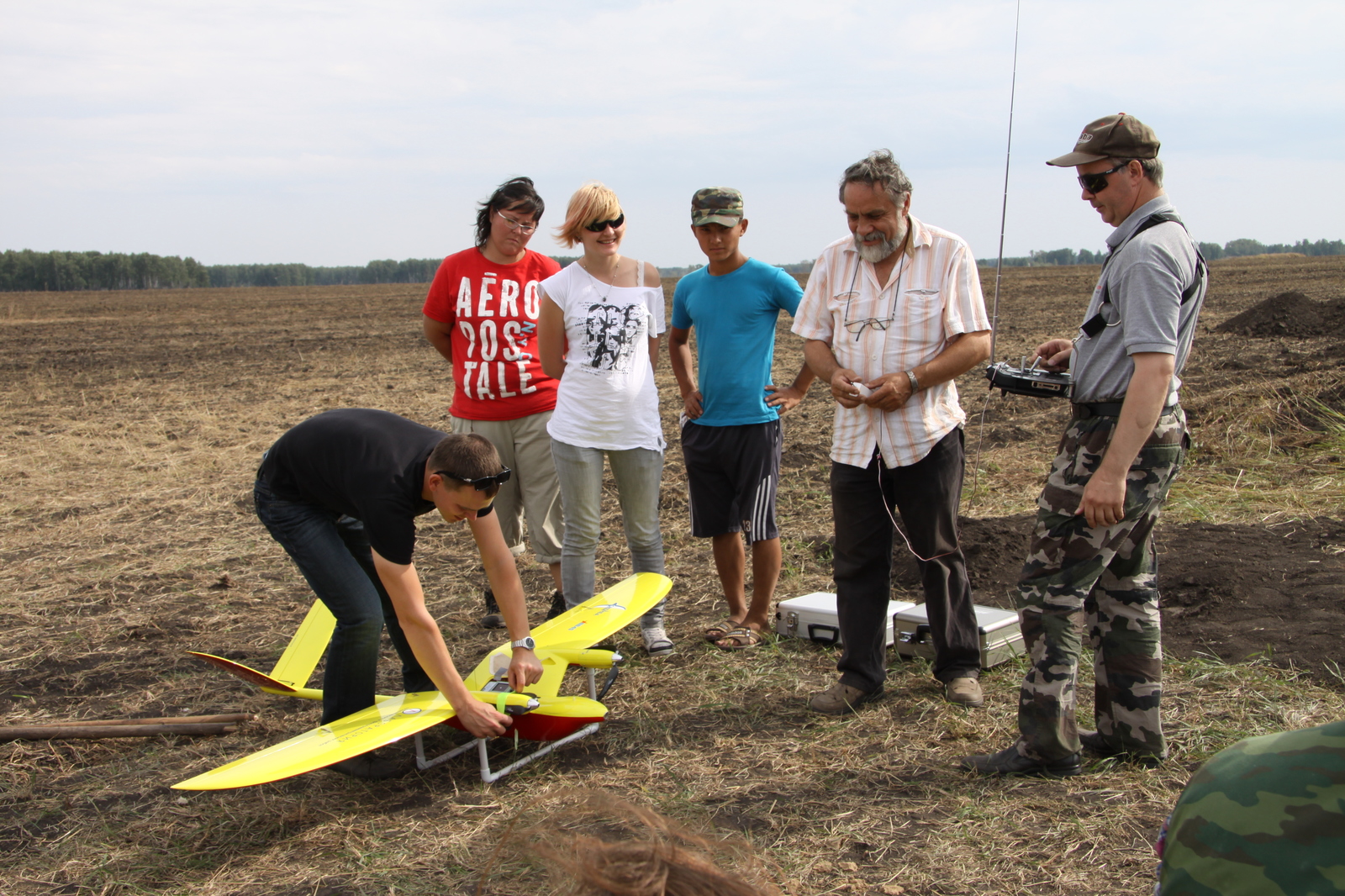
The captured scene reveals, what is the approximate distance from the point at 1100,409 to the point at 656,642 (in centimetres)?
234

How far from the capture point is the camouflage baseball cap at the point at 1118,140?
2686mm

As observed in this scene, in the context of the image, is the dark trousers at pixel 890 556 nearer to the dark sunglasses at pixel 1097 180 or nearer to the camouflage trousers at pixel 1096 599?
the camouflage trousers at pixel 1096 599

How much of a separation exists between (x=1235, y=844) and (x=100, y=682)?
476 centimetres

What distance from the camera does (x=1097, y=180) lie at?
9.10ft

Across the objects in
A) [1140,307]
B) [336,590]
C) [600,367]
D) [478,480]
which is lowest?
[336,590]

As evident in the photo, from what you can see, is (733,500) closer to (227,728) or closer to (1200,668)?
(1200,668)

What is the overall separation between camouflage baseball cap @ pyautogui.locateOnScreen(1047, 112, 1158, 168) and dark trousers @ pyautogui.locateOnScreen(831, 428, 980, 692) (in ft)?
3.91

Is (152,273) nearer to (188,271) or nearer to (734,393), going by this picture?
(188,271)

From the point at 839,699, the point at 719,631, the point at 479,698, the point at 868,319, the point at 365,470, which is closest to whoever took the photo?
the point at 365,470

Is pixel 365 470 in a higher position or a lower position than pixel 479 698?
higher

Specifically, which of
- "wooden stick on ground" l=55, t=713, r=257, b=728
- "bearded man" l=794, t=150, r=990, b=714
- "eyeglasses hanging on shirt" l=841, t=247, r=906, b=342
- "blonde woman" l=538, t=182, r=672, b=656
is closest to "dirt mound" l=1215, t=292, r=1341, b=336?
"bearded man" l=794, t=150, r=990, b=714

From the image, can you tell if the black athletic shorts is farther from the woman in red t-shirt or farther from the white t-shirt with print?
the woman in red t-shirt

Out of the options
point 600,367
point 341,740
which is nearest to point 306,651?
point 341,740

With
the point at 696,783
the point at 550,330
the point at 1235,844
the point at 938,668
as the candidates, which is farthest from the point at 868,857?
the point at 550,330
